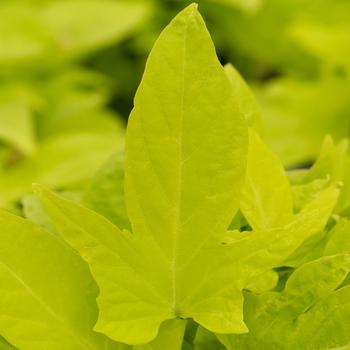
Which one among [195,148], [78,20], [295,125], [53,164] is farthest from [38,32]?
[195,148]

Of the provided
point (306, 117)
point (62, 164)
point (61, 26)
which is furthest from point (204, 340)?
point (61, 26)

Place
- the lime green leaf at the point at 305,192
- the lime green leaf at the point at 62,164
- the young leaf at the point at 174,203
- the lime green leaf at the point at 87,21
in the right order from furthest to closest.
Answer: the lime green leaf at the point at 87,21 → the lime green leaf at the point at 62,164 → the lime green leaf at the point at 305,192 → the young leaf at the point at 174,203

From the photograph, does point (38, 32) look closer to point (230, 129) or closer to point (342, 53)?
point (342, 53)

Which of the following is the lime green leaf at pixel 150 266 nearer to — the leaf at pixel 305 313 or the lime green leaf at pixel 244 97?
the leaf at pixel 305 313

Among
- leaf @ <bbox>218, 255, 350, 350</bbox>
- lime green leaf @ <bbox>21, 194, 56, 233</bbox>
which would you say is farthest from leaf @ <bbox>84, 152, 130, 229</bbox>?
leaf @ <bbox>218, 255, 350, 350</bbox>

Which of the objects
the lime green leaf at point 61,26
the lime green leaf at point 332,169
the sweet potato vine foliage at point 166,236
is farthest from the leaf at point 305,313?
the lime green leaf at point 61,26

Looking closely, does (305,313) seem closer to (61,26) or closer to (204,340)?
(204,340)

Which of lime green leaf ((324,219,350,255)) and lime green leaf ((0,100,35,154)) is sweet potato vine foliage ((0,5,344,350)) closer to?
lime green leaf ((324,219,350,255))
